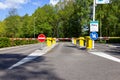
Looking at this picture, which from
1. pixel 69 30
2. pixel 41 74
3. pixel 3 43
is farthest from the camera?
pixel 69 30

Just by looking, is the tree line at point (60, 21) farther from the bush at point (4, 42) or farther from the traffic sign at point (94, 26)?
the traffic sign at point (94, 26)

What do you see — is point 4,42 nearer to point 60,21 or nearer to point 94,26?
point 94,26

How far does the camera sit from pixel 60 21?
395 feet

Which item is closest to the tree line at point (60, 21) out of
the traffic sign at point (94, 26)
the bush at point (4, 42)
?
the bush at point (4, 42)

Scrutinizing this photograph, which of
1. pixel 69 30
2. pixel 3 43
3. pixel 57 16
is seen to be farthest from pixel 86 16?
pixel 3 43

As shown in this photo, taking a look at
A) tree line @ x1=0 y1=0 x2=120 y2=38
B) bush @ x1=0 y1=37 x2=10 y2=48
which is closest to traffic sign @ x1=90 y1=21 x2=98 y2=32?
bush @ x1=0 y1=37 x2=10 y2=48

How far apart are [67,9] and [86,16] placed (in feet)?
81.4

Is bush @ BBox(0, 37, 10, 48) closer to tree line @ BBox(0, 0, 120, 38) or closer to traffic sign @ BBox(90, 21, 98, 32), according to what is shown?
traffic sign @ BBox(90, 21, 98, 32)

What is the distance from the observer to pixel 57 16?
389 ft

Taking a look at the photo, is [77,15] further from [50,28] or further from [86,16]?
[50,28]

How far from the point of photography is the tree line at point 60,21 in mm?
93500

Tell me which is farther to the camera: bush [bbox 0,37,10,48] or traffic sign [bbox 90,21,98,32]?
bush [bbox 0,37,10,48]

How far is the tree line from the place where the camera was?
307 ft

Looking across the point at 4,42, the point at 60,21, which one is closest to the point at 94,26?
the point at 4,42
